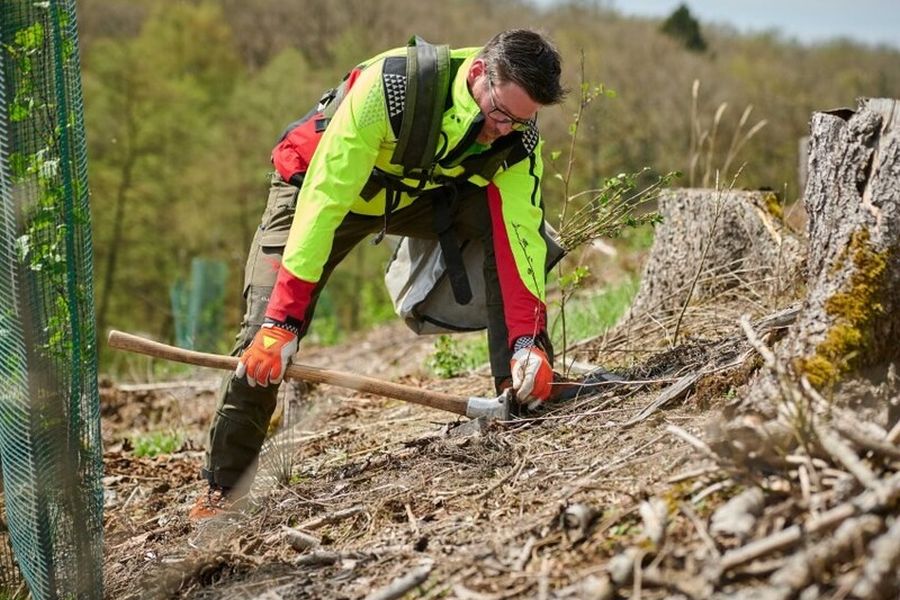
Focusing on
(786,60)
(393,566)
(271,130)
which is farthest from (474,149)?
(271,130)

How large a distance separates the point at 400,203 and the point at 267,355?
919 millimetres

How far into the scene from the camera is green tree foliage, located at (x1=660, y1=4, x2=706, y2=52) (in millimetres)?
25578

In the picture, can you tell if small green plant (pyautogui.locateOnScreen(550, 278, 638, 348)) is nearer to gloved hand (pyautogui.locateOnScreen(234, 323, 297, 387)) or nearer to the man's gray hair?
the man's gray hair

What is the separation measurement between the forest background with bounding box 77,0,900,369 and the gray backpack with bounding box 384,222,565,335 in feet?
28.6

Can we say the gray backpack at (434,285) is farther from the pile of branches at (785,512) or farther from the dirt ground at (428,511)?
the pile of branches at (785,512)

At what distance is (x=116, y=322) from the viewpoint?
27.1 m

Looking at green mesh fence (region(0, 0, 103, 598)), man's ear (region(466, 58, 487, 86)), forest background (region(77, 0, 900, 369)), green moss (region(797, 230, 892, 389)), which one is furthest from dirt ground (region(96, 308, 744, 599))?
forest background (region(77, 0, 900, 369))

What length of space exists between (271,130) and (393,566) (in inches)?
1000

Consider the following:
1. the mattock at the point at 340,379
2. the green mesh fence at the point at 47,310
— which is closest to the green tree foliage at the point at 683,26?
the mattock at the point at 340,379

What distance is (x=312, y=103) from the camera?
2572 centimetres

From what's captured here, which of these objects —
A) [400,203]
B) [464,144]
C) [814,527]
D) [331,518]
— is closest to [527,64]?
[464,144]

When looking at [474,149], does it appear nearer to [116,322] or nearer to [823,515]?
[823,515]

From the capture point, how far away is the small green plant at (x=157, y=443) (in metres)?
5.91

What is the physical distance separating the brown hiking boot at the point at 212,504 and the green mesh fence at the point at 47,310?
63 cm
